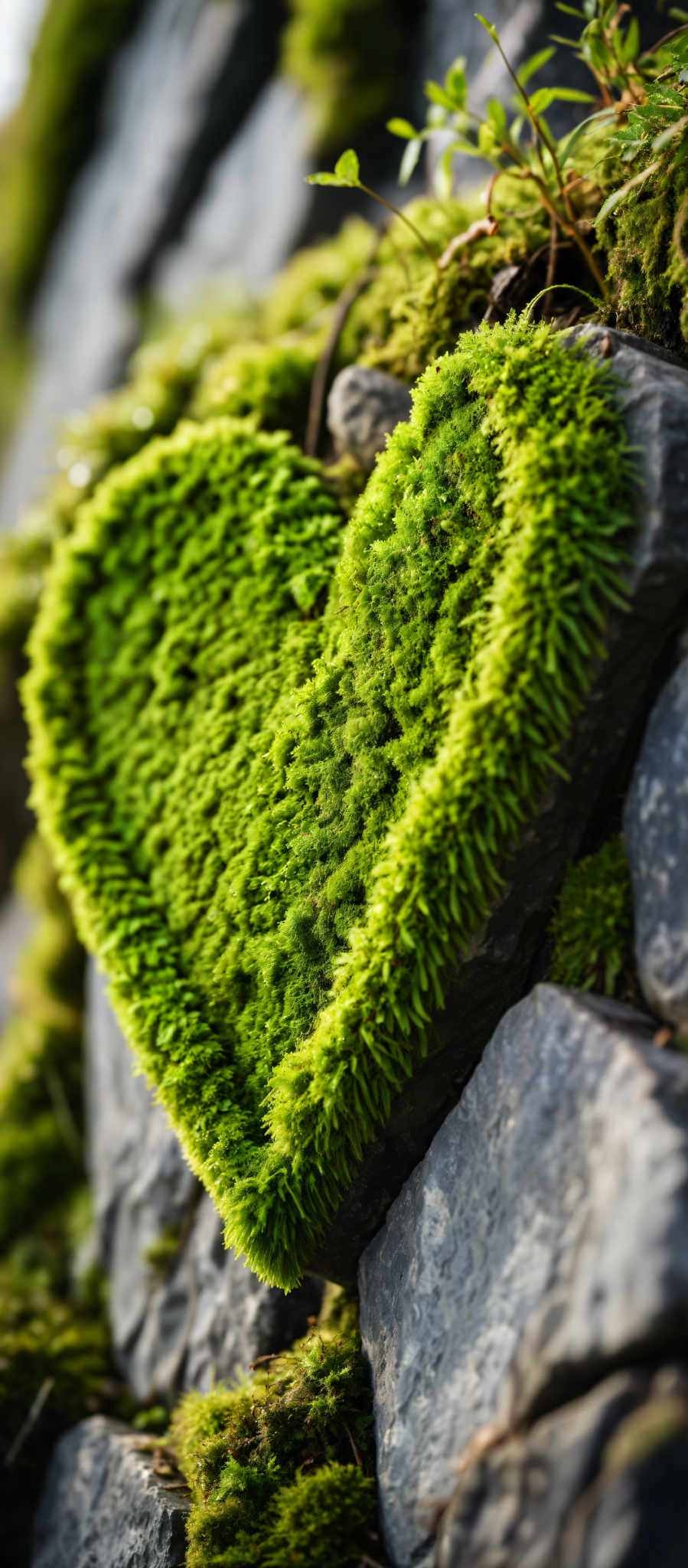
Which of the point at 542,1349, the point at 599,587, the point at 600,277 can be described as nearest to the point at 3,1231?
the point at 542,1349

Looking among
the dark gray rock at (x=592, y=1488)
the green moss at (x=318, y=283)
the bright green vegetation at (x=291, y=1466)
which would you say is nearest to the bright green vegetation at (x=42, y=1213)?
the bright green vegetation at (x=291, y=1466)

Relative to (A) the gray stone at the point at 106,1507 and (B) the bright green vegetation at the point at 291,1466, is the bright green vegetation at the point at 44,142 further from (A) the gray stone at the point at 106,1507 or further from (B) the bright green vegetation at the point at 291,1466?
(B) the bright green vegetation at the point at 291,1466

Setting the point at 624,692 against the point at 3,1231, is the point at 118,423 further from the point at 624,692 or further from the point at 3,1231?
the point at 3,1231

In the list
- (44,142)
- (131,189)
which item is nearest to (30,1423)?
(131,189)

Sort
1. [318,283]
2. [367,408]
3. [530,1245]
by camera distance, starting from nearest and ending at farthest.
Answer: [530,1245] → [367,408] → [318,283]

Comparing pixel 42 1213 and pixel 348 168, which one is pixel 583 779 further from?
pixel 42 1213
